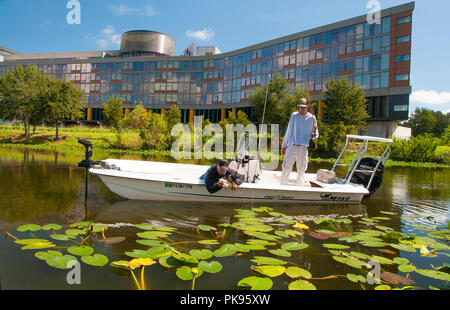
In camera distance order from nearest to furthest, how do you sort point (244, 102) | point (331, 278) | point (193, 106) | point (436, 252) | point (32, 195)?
1. point (331, 278)
2. point (436, 252)
3. point (32, 195)
4. point (244, 102)
5. point (193, 106)

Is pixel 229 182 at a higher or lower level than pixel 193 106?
lower

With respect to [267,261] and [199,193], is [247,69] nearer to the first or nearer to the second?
[199,193]

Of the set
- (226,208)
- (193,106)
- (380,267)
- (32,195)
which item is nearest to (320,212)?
(226,208)

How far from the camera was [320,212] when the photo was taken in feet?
24.9

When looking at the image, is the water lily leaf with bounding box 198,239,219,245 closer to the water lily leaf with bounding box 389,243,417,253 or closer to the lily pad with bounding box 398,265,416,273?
the lily pad with bounding box 398,265,416,273

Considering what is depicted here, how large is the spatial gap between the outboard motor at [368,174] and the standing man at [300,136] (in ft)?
7.15

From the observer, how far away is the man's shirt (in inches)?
306

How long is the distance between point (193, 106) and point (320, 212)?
58278 mm

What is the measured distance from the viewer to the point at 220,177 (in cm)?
703

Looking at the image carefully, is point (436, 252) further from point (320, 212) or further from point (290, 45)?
point (290, 45)

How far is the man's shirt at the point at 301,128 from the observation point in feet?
25.5

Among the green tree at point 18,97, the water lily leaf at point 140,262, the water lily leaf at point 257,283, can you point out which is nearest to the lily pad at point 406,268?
the water lily leaf at point 257,283

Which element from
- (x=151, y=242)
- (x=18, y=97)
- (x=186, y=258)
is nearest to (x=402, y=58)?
(x=151, y=242)
